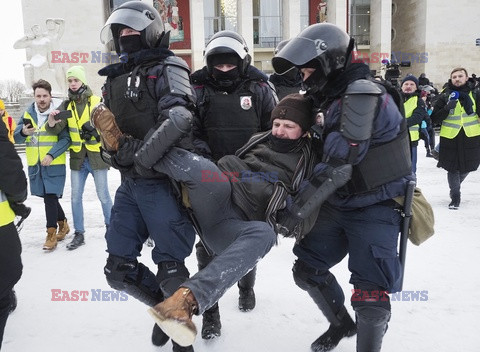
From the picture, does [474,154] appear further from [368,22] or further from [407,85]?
[368,22]

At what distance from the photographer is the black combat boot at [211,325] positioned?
2697 millimetres

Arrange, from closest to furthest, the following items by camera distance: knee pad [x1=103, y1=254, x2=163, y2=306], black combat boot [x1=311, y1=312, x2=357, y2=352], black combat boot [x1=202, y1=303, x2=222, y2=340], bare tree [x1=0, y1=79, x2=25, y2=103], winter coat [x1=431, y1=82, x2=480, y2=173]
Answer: knee pad [x1=103, y1=254, x2=163, y2=306], black combat boot [x1=311, y1=312, x2=357, y2=352], black combat boot [x1=202, y1=303, x2=222, y2=340], winter coat [x1=431, y1=82, x2=480, y2=173], bare tree [x1=0, y1=79, x2=25, y2=103]

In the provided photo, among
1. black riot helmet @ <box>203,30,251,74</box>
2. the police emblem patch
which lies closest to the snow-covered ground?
the police emblem patch

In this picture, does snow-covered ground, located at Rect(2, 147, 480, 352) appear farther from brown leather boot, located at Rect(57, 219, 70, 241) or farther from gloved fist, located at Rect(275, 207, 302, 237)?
gloved fist, located at Rect(275, 207, 302, 237)

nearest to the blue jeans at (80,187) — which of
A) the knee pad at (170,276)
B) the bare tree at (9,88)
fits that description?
the knee pad at (170,276)

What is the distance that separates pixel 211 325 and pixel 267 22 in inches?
1152

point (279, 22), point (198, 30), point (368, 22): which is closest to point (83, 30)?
point (198, 30)

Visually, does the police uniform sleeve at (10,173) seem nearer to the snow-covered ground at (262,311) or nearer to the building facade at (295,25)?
the snow-covered ground at (262,311)

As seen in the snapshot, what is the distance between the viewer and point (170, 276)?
2.30m

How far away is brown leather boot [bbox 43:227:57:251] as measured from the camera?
452cm

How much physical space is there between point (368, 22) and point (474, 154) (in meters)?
27.4

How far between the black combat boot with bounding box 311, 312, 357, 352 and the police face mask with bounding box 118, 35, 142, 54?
2.17 meters

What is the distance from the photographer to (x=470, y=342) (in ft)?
8.29

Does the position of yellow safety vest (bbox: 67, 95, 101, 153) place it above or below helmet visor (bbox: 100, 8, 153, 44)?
below
